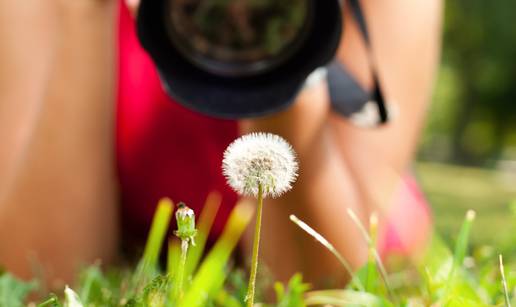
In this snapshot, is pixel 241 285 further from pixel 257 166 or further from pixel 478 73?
pixel 478 73

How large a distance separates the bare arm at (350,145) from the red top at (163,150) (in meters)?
0.17

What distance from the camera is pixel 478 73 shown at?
11.6m

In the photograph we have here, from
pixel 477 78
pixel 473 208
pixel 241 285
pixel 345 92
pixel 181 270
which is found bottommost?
pixel 181 270

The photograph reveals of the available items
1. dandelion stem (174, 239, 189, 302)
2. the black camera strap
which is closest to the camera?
the black camera strap

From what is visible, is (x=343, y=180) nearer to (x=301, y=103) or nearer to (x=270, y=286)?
(x=301, y=103)

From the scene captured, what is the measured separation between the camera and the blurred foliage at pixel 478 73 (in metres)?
11.2

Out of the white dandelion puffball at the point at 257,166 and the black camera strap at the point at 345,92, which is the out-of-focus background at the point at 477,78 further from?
the white dandelion puffball at the point at 257,166

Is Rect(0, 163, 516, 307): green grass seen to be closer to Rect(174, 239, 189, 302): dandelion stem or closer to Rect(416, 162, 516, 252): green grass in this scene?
Rect(174, 239, 189, 302): dandelion stem

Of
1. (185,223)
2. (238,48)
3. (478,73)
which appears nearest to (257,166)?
(185,223)

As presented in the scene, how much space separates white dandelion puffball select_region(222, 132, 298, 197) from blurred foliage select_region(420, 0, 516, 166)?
11.4m

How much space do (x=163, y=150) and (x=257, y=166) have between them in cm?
87

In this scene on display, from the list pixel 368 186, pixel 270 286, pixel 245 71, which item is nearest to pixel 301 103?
pixel 245 71

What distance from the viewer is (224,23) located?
0.84 m

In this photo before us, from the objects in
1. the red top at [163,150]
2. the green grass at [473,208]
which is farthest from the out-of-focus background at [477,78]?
the red top at [163,150]
